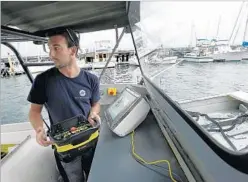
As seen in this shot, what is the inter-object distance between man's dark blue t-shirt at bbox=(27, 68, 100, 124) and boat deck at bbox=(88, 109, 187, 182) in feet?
0.91

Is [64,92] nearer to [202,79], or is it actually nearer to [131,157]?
[131,157]

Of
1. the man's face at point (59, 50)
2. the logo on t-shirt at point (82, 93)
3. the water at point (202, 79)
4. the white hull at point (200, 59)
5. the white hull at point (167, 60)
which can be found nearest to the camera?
the water at point (202, 79)

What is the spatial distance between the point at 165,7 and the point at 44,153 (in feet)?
4.88

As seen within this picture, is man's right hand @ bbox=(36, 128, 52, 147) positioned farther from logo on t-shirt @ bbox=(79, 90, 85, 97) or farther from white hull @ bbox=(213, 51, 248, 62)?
white hull @ bbox=(213, 51, 248, 62)

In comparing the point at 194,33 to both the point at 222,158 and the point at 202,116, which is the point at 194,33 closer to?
the point at 202,116

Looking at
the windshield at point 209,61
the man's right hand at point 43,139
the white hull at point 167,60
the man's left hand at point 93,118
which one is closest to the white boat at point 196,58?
the windshield at point 209,61

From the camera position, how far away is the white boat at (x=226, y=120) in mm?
631

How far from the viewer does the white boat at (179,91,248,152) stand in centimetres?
63

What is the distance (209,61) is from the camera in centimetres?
87

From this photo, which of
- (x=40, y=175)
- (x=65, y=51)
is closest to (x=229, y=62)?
(x=65, y=51)

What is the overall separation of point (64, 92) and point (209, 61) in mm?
891

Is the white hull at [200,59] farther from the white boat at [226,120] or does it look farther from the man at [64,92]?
the man at [64,92]

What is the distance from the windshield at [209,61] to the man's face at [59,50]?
509mm

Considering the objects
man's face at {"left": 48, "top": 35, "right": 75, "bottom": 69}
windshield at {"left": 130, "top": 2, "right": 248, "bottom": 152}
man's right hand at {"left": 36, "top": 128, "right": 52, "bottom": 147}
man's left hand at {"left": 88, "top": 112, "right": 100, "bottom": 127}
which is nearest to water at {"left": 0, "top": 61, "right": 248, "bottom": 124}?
windshield at {"left": 130, "top": 2, "right": 248, "bottom": 152}
